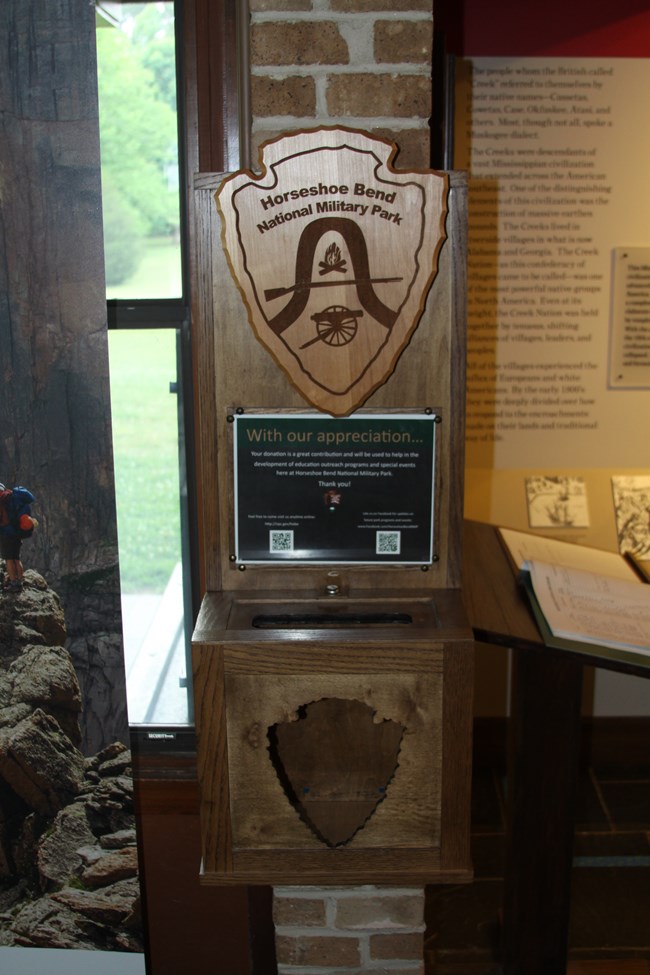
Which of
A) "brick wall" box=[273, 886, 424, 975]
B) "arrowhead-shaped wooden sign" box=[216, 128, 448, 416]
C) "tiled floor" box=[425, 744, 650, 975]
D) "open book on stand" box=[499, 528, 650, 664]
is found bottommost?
"tiled floor" box=[425, 744, 650, 975]

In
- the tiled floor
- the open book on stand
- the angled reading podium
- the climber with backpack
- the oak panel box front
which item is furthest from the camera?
the tiled floor

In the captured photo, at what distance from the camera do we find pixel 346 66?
144 cm

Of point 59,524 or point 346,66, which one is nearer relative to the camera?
point 346,66

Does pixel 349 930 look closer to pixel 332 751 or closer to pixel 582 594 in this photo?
pixel 332 751

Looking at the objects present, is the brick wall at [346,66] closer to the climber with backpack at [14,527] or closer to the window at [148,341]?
the window at [148,341]

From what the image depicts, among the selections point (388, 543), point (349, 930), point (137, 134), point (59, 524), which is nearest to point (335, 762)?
point (388, 543)

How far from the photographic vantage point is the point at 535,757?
1902mm

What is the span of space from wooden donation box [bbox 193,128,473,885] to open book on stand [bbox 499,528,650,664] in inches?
6.5

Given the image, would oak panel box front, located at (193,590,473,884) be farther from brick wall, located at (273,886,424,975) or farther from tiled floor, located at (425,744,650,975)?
tiled floor, located at (425,744,650,975)

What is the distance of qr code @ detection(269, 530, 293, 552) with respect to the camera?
59.1 inches

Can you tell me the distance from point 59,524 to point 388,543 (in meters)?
0.58

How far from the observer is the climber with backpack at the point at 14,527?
5.43 ft

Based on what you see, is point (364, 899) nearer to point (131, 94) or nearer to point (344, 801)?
point (344, 801)

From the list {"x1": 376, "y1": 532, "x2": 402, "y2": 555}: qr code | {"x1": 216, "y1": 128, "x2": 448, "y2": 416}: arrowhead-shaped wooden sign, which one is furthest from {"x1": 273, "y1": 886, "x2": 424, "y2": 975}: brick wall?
{"x1": 216, "y1": 128, "x2": 448, "y2": 416}: arrowhead-shaped wooden sign
